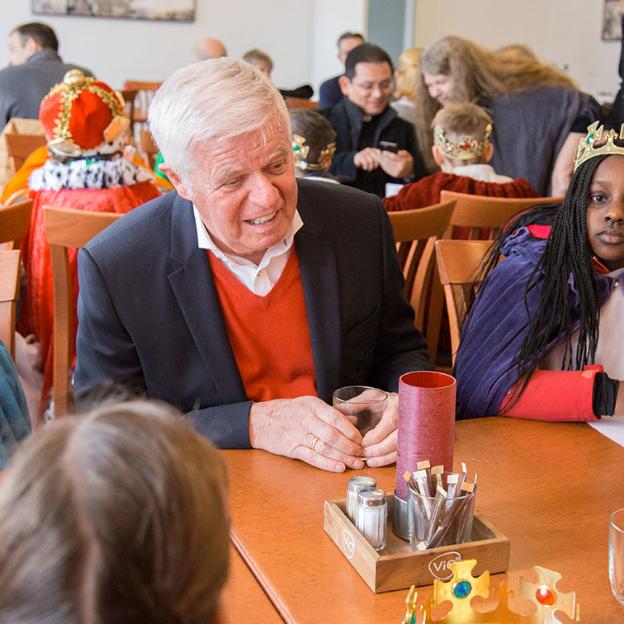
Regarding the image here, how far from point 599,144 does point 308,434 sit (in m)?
0.92

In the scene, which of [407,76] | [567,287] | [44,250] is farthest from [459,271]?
[407,76]

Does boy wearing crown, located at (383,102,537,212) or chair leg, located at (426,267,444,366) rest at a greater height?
boy wearing crown, located at (383,102,537,212)

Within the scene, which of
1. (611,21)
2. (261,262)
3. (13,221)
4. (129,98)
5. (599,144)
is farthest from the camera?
(611,21)

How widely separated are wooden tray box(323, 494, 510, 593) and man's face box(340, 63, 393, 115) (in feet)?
12.4

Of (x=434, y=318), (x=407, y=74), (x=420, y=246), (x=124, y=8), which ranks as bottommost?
(x=434, y=318)

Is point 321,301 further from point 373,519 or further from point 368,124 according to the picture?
point 368,124

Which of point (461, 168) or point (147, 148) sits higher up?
point (461, 168)

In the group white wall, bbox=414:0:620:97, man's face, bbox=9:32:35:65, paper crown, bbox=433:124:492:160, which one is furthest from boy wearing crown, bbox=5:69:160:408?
white wall, bbox=414:0:620:97

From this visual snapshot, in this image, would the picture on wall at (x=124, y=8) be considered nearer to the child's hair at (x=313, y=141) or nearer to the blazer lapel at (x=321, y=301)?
the child's hair at (x=313, y=141)

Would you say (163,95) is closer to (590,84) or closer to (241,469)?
(241,469)

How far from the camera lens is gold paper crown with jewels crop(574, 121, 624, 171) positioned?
1.87m

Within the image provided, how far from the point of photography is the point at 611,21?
9094 millimetres

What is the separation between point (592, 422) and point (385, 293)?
0.51 m

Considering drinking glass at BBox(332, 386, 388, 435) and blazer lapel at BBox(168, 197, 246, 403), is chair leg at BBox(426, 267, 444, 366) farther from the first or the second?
drinking glass at BBox(332, 386, 388, 435)
